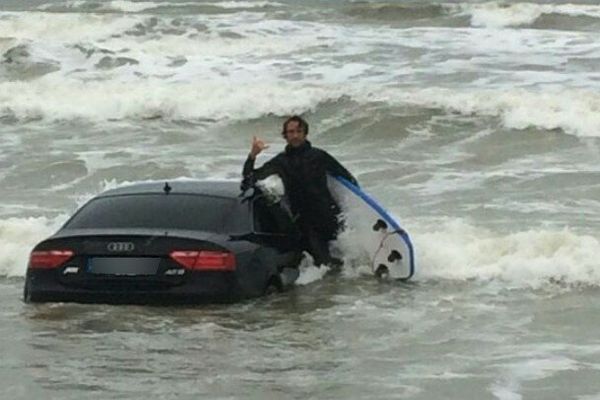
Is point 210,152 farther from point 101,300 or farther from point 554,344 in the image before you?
point 554,344

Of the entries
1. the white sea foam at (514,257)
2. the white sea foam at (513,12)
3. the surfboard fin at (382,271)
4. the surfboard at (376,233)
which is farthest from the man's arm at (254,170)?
the white sea foam at (513,12)

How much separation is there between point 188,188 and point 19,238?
372cm

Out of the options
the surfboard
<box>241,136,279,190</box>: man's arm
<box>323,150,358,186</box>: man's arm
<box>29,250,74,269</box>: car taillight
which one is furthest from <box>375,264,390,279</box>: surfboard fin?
<box>29,250,74,269</box>: car taillight

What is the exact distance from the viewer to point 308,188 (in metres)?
12.4

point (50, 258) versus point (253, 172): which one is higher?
point (253, 172)

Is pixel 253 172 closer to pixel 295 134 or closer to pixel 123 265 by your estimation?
pixel 295 134

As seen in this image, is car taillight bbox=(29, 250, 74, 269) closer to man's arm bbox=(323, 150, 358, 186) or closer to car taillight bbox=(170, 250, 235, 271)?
car taillight bbox=(170, 250, 235, 271)

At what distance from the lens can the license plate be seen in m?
10.6

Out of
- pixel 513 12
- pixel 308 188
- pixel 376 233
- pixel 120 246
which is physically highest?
pixel 513 12

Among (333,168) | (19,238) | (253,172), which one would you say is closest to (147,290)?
(253,172)

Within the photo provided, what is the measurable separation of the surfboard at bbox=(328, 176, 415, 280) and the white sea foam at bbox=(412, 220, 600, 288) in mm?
324

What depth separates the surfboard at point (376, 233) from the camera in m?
12.6

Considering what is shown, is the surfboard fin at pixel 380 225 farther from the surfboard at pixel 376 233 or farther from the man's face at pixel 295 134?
the man's face at pixel 295 134

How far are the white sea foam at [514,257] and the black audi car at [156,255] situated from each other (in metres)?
2.38
